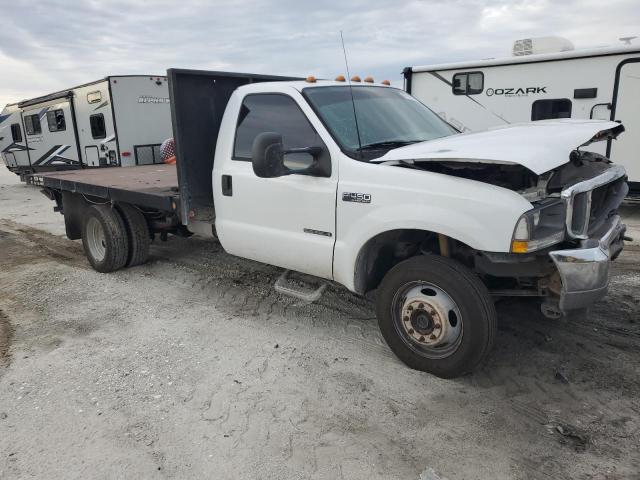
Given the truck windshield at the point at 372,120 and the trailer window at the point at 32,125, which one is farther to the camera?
the trailer window at the point at 32,125

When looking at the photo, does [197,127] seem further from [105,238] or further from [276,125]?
[105,238]

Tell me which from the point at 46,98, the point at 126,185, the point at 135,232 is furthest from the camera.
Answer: the point at 46,98

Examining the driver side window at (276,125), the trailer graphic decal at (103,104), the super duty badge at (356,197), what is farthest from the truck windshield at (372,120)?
the trailer graphic decal at (103,104)

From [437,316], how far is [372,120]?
174 centimetres

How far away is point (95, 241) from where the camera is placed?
21.3 ft

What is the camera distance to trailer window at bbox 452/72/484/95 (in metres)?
9.88

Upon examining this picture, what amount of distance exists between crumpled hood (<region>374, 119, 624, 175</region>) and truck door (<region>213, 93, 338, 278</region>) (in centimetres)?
68

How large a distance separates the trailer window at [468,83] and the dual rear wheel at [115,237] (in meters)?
6.79

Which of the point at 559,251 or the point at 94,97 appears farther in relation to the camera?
the point at 94,97

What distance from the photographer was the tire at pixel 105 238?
19.9 ft

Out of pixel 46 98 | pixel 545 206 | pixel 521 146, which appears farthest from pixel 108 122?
pixel 545 206

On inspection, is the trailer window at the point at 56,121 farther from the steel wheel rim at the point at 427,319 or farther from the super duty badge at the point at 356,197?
the steel wheel rim at the point at 427,319

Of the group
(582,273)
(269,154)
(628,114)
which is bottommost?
(582,273)

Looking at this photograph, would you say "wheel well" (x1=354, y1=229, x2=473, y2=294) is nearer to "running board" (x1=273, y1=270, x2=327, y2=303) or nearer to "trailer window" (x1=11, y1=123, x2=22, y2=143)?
"running board" (x1=273, y1=270, x2=327, y2=303)
